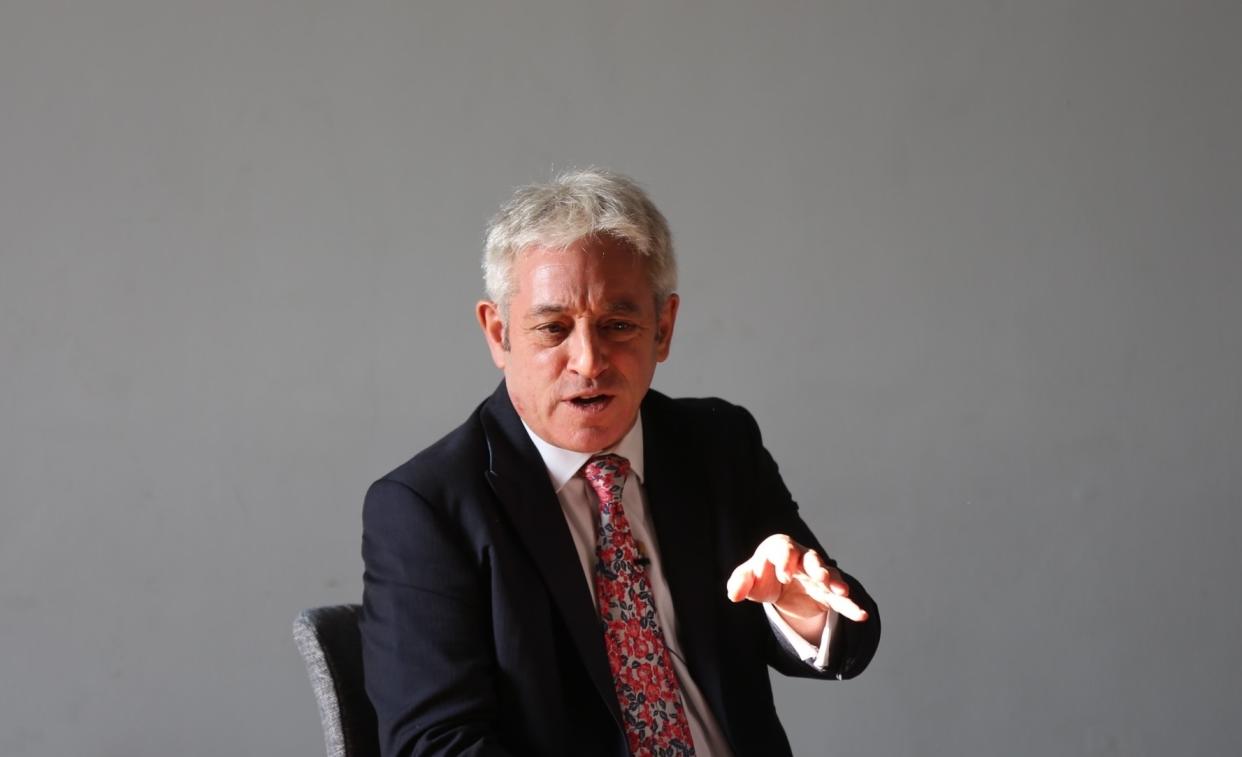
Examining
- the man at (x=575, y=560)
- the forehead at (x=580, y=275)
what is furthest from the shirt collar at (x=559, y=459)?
the forehead at (x=580, y=275)

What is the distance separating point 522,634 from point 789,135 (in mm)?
1818

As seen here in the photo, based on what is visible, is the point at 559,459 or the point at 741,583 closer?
the point at 741,583

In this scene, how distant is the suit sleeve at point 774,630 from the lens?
1.88 m

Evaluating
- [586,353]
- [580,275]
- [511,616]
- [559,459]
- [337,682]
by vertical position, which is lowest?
[337,682]

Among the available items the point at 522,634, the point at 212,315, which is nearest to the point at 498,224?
the point at 522,634

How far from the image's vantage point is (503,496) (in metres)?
1.85

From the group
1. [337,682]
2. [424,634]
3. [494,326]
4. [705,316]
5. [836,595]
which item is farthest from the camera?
[705,316]

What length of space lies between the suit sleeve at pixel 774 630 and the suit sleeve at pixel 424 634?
1.58 ft

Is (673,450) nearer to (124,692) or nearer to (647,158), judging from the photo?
(647,158)

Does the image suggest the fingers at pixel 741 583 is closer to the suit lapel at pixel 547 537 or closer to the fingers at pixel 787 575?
the fingers at pixel 787 575

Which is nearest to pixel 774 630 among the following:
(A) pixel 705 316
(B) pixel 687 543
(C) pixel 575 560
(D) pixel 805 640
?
(D) pixel 805 640

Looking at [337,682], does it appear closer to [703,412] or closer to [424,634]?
[424,634]

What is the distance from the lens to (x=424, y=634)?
1.76 m

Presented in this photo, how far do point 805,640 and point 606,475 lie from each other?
0.38 m
